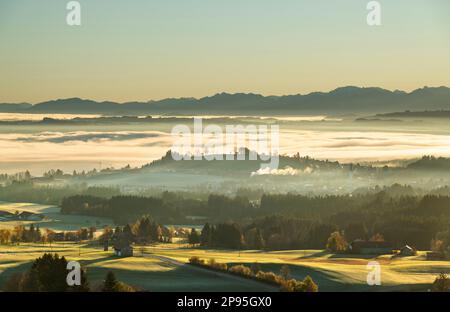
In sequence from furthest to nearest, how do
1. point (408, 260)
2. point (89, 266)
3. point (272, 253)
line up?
point (272, 253)
point (408, 260)
point (89, 266)

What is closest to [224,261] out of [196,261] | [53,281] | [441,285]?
[196,261]

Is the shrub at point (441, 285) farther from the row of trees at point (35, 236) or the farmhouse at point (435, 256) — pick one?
the row of trees at point (35, 236)

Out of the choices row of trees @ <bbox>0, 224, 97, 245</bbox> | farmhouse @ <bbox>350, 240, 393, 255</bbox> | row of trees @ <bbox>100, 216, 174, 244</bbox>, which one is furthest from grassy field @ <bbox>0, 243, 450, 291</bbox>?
row of trees @ <bbox>0, 224, 97, 245</bbox>

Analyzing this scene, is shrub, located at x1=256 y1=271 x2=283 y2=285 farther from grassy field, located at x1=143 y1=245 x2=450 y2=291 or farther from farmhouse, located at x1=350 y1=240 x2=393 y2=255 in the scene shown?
farmhouse, located at x1=350 y1=240 x2=393 y2=255

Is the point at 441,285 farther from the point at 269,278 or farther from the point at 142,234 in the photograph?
the point at 142,234
